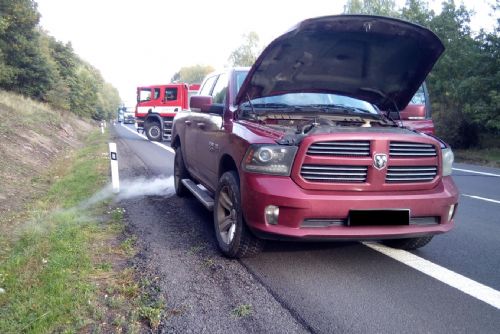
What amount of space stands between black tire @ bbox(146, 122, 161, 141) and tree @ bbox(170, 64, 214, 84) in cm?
7388

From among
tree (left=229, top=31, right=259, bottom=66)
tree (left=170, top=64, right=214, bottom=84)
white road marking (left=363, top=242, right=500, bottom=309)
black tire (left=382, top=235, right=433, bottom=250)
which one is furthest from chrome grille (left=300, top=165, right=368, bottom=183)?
tree (left=170, top=64, right=214, bottom=84)

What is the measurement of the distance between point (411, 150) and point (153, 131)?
726 inches

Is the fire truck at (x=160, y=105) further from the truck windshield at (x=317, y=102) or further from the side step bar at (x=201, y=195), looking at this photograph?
the truck windshield at (x=317, y=102)

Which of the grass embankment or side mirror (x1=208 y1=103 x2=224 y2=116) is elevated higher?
side mirror (x1=208 y1=103 x2=224 y2=116)

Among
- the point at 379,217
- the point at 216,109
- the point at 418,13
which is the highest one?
the point at 418,13

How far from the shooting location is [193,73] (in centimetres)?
9831

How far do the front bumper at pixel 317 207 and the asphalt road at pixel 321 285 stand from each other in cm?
43

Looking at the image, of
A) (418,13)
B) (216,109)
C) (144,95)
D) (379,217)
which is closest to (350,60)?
(216,109)

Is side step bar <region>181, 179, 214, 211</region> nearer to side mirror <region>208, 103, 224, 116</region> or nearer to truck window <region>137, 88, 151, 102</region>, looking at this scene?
side mirror <region>208, 103, 224, 116</region>

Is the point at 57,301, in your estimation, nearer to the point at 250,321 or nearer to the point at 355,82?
the point at 250,321

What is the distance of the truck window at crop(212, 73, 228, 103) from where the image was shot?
521 centimetres

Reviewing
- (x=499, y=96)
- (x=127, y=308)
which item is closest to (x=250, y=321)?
(x=127, y=308)

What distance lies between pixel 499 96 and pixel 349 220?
689 inches

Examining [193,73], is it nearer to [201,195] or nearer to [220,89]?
[220,89]
